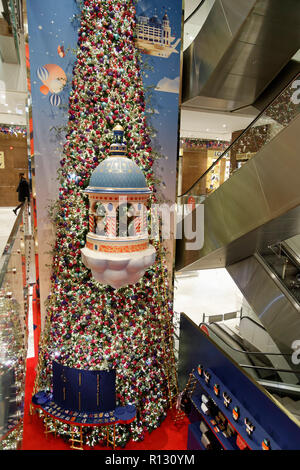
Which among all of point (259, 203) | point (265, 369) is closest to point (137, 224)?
point (259, 203)

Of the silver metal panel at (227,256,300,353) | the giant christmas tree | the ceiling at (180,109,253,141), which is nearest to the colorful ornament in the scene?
the giant christmas tree

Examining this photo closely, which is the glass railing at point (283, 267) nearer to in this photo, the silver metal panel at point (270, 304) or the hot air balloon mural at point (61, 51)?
the silver metal panel at point (270, 304)

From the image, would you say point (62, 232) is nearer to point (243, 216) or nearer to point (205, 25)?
point (243, 216)

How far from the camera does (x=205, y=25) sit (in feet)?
17.1

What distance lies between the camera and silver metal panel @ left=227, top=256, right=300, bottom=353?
17.1ft

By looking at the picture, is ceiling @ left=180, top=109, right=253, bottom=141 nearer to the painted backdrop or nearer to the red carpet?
the painted backdrop

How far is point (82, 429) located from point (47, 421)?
595 mm

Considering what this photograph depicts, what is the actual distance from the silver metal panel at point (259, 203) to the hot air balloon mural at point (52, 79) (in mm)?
2878

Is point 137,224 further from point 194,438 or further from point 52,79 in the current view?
point 194,438

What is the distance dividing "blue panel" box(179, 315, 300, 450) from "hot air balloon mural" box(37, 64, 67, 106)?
428cm

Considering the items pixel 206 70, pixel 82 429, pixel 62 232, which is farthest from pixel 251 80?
pixel 82 429

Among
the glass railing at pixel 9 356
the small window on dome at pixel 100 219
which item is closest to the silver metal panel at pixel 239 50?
the small window on dome at pixel 100 219

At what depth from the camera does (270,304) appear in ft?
18.0

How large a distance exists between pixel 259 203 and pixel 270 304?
2567mm
